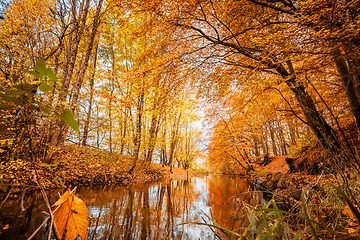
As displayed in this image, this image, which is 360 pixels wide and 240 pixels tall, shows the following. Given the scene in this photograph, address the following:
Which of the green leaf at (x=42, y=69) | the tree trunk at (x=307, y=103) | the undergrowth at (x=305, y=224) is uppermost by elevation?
the tree trunk at (x=307, y=103)

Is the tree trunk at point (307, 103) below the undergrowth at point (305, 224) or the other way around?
the other way around

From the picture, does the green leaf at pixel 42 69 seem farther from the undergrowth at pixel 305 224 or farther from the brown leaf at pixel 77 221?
the undergrowth at pixel 305 224

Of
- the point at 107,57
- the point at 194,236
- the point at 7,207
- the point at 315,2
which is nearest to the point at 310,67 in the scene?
the point at 315,2

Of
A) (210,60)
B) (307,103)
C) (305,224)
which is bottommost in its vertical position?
(305,224)

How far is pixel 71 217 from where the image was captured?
82 cm

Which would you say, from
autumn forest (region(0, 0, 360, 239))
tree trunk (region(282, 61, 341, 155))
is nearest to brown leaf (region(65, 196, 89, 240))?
autumn forest (region(0, 0, 360, 239))

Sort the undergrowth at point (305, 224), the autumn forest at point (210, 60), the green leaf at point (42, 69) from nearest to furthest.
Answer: the undergrowth at point (305, 224) → the green leaf at point (42, 69) → the autumn forest at point (210, 60)

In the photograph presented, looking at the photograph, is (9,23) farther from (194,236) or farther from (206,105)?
(194,236)

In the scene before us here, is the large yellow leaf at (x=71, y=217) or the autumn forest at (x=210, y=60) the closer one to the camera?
the large yellow leaf at (x=71, y=217)

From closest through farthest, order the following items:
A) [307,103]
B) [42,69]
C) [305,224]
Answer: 1. [42,69]
2. [305,224]
3. [307,103]

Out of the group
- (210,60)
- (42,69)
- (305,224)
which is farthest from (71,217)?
(210,60)

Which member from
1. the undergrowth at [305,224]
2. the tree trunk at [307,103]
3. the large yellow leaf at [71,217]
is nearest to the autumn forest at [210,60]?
the tree trunk at [307,103]

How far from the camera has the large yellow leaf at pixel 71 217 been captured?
79 centimetres

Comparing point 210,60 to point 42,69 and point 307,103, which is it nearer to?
point 307,103
